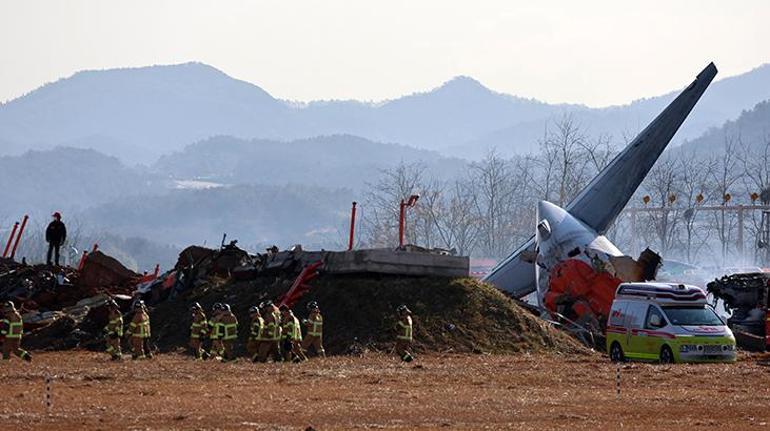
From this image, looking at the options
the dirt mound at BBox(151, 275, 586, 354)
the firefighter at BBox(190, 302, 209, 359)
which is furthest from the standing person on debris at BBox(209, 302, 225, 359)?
the dirt mound at BBox(151, 275, 586, 354)

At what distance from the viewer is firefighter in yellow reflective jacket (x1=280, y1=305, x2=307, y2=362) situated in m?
36.3

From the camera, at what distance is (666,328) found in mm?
37750

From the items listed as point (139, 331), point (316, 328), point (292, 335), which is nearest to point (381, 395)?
point (292, 335)

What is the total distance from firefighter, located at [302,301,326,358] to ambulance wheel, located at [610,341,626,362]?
27.3 ft

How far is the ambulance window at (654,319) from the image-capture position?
38.0 meters

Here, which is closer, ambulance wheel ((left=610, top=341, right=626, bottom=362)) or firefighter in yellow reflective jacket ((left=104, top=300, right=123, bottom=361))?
firefighter in yellow reflective jacket ((left=104, top=300, right=123, bottom=361))

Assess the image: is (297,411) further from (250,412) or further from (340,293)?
(340,293)

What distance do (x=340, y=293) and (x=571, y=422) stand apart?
62.9ft

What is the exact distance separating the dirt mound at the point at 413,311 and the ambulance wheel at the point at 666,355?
4.88 m

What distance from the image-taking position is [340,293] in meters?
42.5

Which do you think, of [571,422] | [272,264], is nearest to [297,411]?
[571,422]

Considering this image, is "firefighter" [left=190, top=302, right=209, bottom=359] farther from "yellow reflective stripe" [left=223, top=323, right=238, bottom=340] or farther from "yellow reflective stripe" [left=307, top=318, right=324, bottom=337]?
"yellow reflective stripe" [left=307, top=318, right=324, bottom=337]

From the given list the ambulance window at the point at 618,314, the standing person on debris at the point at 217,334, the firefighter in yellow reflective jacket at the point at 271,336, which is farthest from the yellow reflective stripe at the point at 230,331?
the ambulance window at the point at 618,314

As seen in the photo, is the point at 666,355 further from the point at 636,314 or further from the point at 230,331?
the point at 230,331
